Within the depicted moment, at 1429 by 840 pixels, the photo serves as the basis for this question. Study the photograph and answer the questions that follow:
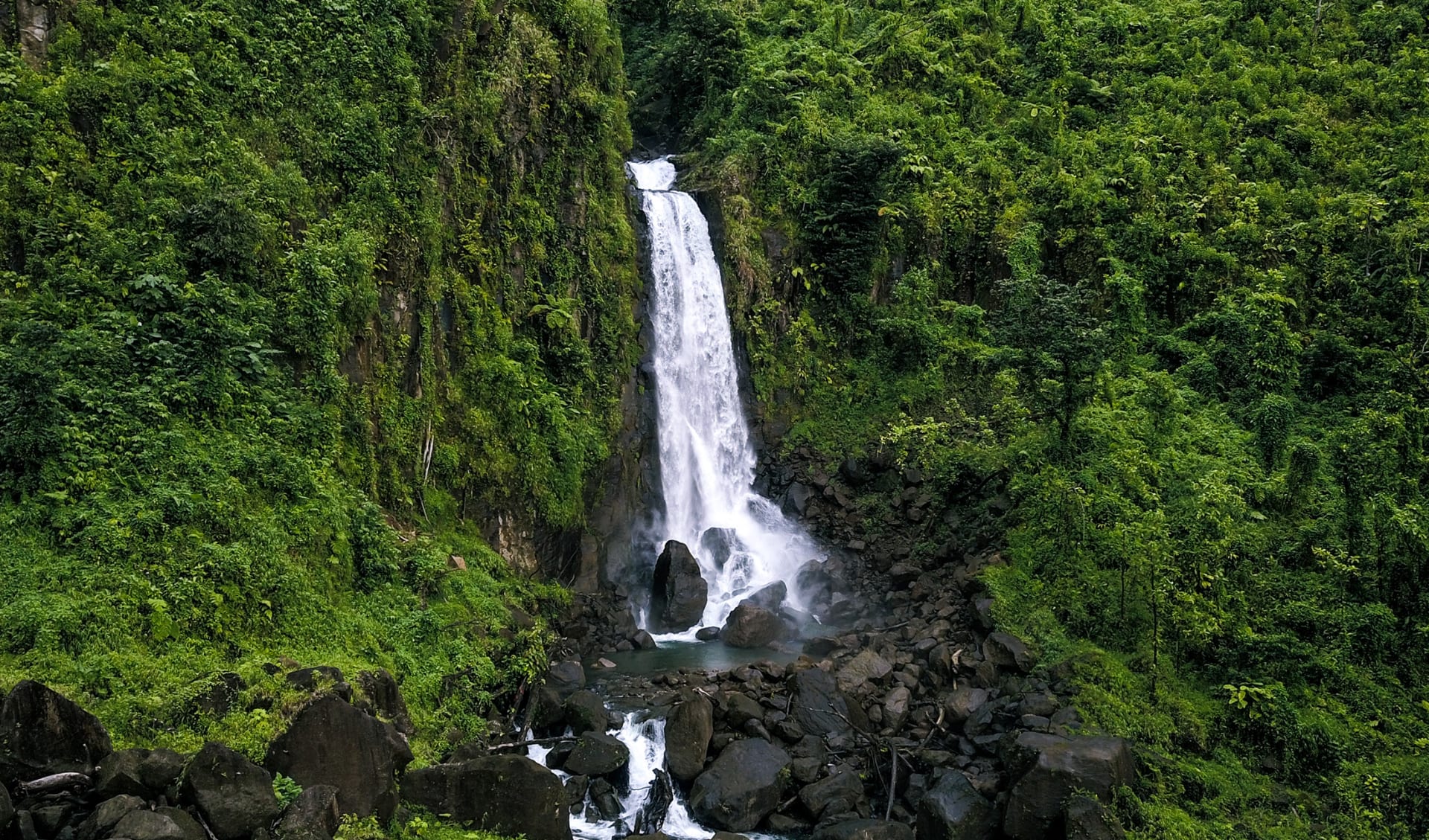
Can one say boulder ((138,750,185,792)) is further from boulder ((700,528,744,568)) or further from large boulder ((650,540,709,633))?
boulder ((700,528,744,568))

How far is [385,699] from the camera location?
30.3 feet

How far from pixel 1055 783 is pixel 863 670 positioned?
3922mm

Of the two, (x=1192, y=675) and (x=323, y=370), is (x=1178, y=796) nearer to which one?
(x=1192, y=675)

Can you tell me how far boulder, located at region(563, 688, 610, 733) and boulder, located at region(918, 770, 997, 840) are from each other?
4.36 metres

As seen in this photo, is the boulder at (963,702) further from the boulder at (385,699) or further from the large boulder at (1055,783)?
the boulder at (385,699)

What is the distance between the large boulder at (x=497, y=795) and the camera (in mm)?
8188

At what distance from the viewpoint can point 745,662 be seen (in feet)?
45.6

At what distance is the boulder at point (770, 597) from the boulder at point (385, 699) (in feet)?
25.5

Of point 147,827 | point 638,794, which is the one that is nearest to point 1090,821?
point 638,794

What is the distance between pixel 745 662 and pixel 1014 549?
5.45m

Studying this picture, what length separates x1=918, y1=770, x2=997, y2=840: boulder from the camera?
954 cm

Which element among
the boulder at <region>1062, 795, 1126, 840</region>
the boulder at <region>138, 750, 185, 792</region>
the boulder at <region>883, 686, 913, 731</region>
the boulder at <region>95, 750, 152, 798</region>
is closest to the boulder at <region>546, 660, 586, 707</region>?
the boulder at <region>883, 686, 913, 731</region>

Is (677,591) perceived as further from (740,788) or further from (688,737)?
(740,788)

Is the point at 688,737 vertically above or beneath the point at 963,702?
above
